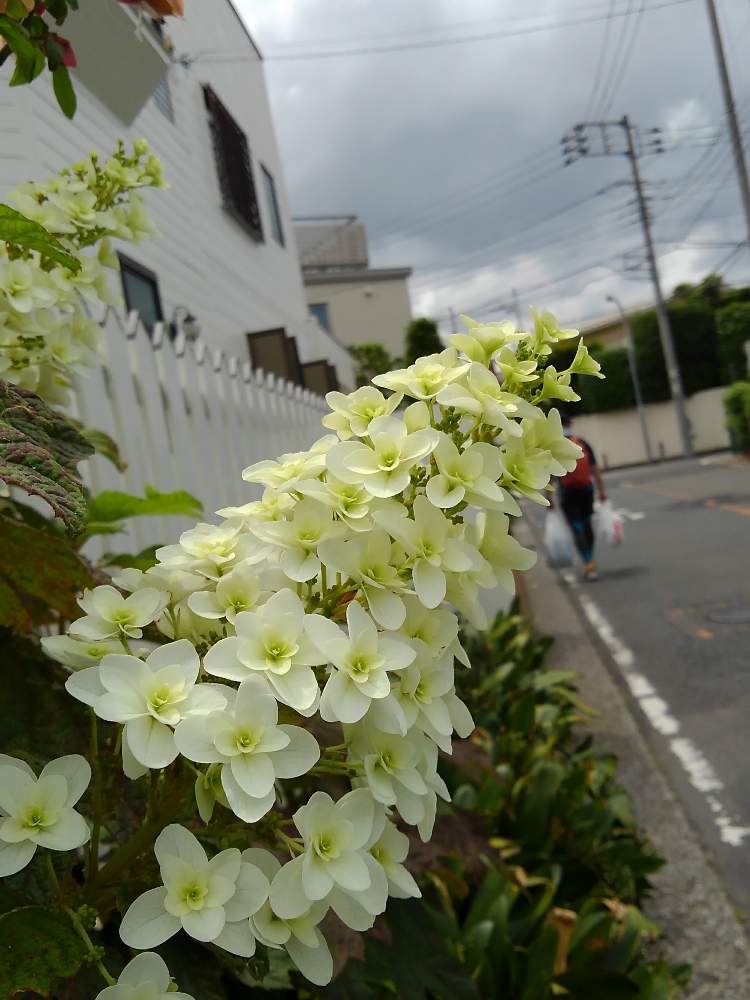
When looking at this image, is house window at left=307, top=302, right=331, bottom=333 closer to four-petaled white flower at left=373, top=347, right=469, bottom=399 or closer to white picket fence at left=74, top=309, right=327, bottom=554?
white picket fence at left=74, top=309, right=327, bottom=554

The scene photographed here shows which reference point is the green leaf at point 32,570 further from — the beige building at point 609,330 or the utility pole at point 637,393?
the beige building at point 609,330

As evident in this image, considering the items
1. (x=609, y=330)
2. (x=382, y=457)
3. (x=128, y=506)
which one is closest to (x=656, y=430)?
(x=609, y=330)

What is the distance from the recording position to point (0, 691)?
1.00 meters

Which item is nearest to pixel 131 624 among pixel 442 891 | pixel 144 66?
pixel 442 891

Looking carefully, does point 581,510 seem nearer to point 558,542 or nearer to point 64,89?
point 558,542

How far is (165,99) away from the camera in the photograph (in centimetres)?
625

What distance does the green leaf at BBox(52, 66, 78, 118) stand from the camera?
4.19 feet

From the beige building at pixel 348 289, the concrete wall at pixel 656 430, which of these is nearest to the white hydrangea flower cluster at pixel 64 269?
the beige building at pixel 348 289

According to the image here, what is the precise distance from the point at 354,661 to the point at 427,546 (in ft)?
0.44

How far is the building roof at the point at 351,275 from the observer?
3075cm

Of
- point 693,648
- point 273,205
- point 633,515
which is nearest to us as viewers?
point 693,648

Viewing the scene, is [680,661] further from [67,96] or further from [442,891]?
[67,96]

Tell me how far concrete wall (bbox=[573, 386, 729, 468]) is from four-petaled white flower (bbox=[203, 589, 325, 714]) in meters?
36.0

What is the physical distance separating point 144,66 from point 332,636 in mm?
2676
